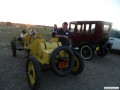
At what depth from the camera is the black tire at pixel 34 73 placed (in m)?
4.30

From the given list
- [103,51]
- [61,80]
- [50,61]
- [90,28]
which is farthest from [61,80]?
[103,51]

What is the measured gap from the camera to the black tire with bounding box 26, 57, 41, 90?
430 cm

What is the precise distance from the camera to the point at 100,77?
19.4 feet

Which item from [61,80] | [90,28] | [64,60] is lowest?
[61,80]

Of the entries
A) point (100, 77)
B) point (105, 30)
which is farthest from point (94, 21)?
point (100, 77)

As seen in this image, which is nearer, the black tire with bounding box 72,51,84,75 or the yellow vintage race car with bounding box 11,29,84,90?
the yellow vintage race car with bounding box 11,29,84,90

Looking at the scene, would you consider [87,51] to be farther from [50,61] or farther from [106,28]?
[50,61]

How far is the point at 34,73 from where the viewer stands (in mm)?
4586

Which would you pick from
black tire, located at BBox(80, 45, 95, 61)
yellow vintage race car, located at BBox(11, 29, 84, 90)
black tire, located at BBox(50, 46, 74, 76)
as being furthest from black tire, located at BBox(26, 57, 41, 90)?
black tire, located at BBox(80, 45, 95, 61)

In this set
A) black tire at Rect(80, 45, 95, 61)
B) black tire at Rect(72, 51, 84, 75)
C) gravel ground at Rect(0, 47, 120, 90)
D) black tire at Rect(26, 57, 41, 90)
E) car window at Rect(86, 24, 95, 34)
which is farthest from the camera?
car window at Rect(86, 24, 95, 34)

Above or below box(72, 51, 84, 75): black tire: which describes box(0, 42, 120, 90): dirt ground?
below

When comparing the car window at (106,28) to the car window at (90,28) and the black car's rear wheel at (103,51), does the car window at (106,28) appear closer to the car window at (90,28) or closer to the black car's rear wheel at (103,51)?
the car window at (90,28)

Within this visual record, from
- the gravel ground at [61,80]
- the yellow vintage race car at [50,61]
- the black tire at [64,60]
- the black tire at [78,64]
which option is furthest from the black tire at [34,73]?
the black tire at [78,64]

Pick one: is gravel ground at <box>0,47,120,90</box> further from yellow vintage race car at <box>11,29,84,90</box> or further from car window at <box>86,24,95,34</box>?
car window at <box>86,24,95,34</box>
